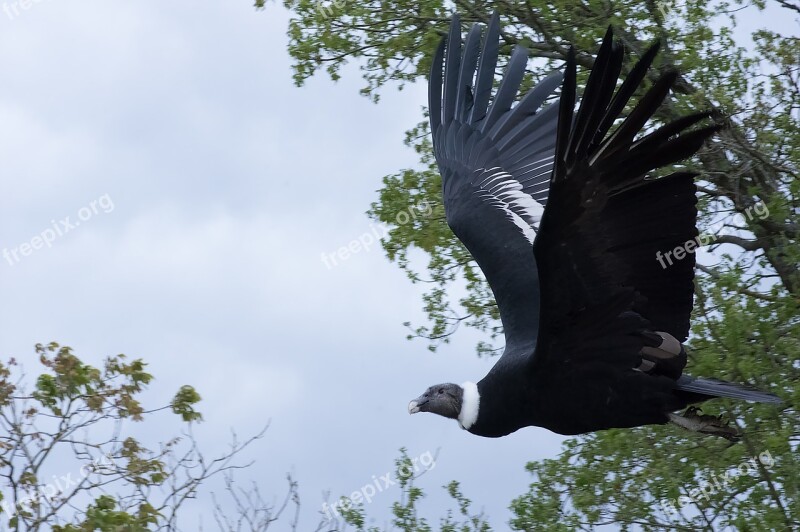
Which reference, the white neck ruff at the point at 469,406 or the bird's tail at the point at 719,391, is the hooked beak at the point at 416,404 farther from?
the bird's tail at the point at 719,391

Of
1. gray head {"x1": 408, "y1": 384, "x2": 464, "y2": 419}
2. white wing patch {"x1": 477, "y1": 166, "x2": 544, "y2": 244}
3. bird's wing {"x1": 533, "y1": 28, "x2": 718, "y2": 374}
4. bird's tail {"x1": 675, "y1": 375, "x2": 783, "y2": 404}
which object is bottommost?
bird's tail {"x1": 675, "y1": 375, "x2": 783, "y2": 404}

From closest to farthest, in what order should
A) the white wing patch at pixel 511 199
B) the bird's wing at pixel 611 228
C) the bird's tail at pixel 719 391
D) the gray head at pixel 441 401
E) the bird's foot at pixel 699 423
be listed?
the bird's wing at pixel 611 228 → the bird's tail at pixel 719 391 → the bird's foot at pixel 699 423 → the gray head at pixel 441 401 → the white wing patch at pixel 511 199

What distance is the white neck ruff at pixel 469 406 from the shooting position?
5980 millimetres

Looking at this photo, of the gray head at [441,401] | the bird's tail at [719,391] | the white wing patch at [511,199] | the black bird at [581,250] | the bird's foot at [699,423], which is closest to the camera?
the black bird at [581,250]

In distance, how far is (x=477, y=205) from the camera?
23.7 feet

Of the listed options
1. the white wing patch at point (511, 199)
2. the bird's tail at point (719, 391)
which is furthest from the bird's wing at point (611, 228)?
the white wing patch at point (511, 199)

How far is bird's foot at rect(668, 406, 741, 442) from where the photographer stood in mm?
5965

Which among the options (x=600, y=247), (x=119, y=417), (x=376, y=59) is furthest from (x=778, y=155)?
(x=119, y=417)

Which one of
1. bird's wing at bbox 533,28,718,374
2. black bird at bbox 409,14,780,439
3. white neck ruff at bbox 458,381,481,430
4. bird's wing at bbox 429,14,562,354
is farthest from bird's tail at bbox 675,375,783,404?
bird's wing at bbox 429,14,562,354

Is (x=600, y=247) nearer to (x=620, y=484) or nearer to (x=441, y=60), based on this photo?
(x=441, y=60)

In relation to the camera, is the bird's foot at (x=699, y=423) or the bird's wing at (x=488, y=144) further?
the bird's wing at (x=488, y=144)

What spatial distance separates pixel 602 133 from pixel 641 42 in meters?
4.77

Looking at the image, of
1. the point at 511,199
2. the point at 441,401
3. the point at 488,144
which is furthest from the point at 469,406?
the point at 488,144

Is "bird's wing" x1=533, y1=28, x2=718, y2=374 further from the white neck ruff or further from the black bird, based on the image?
the white neck ruff
